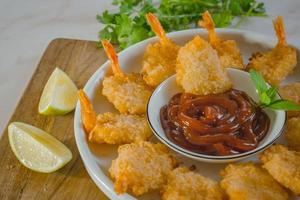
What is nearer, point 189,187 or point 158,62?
point 189,187

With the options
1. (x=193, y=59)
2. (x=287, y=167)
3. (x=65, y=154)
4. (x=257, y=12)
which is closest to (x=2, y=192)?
(x=65, y=154)

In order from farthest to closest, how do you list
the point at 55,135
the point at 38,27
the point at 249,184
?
the point at 38,27
the point at 55,135
the point at 249,184

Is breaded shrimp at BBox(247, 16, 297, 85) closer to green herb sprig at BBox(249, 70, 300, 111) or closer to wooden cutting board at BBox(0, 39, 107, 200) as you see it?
green herb sprig at BBox(249, 70, 300, 111)

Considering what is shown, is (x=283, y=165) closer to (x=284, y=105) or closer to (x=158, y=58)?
(x=284, y=105)

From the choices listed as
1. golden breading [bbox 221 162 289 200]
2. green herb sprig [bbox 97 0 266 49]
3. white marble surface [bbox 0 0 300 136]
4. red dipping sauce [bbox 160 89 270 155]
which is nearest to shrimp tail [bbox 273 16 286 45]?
red dipping sauce [bbox 160 89 270 155]

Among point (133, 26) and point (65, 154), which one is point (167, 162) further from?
point (133, 26)

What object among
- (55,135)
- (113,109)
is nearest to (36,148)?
(55,135)

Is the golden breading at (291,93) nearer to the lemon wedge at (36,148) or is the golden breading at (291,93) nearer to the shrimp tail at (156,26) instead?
the shrimp tail at (156,26)
